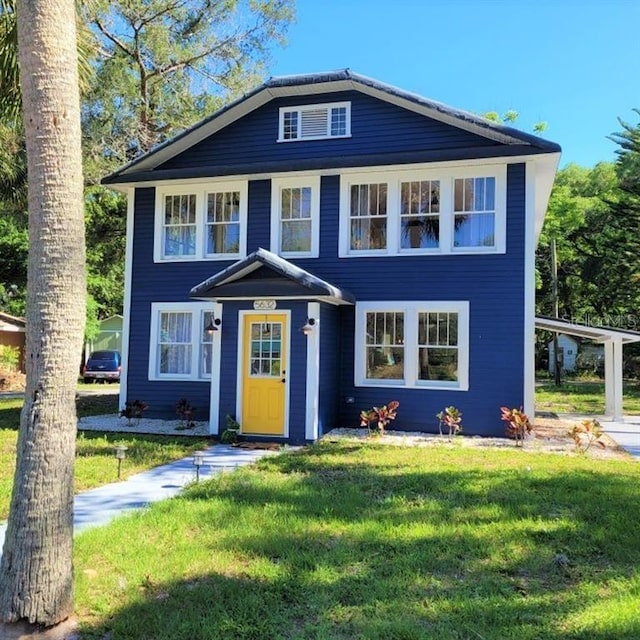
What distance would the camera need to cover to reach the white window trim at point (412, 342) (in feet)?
36.1

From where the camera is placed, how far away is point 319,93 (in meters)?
12.3

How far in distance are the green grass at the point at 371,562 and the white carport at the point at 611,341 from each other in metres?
6.46

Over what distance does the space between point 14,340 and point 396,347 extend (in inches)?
880

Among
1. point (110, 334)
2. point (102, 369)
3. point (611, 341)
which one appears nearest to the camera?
point (611, 341)

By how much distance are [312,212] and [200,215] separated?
2611 millimetres

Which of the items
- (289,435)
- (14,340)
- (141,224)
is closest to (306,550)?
(289,435)

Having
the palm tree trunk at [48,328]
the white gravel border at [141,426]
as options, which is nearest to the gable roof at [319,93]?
the white gravel border at [141,426]

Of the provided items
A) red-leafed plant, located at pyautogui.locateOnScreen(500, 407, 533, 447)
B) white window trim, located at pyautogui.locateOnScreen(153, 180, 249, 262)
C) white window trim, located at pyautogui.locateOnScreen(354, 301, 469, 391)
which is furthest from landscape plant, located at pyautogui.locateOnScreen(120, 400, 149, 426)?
red-leafed plant, located at pyautogui.locateOnScreen(500, 407, 533, 447)

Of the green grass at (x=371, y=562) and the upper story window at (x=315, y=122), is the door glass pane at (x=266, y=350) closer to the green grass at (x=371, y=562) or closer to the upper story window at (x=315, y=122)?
the green grass at (x=371, y=562)

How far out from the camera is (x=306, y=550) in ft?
15.2

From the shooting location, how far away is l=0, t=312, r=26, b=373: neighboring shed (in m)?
25.4

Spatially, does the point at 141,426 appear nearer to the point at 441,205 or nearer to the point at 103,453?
the point at 103,453

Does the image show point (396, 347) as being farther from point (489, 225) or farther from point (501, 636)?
point (501, 636)

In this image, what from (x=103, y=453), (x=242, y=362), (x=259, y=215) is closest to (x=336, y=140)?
(x=259, y=215)
